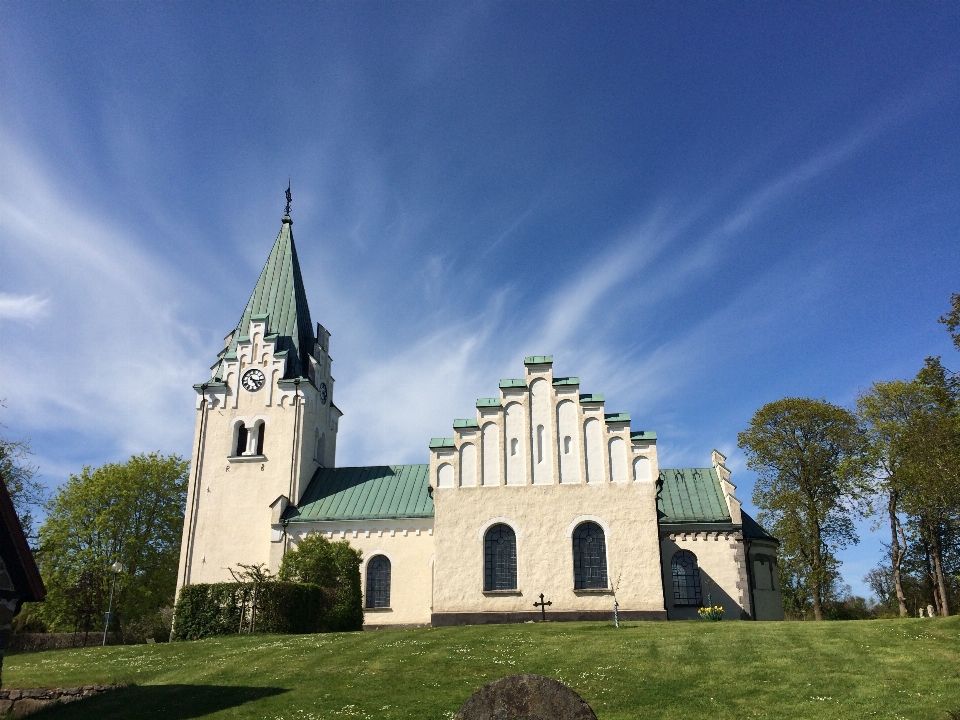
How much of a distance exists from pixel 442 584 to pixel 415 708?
51.5 ft

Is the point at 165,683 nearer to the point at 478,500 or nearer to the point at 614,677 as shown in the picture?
Result: the point at 614,677

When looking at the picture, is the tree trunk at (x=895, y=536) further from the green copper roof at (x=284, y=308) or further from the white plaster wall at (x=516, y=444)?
the green copper roof at (x=284, y=308)

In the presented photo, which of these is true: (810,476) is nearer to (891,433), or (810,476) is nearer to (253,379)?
(891,433)

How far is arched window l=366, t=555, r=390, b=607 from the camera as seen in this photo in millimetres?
37375

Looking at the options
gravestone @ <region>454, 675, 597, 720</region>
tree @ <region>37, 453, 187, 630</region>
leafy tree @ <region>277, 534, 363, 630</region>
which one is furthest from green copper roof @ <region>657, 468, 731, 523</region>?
tree @ <region>37, 453, 187, 630</region>

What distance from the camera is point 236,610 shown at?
97.3 ft

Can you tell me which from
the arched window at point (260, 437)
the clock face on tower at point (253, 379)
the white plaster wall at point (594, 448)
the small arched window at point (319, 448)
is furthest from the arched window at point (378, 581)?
the clock face on tower at point (253, 379)

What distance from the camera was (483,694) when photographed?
979cm

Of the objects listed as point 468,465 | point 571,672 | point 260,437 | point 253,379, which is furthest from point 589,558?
point 253,379

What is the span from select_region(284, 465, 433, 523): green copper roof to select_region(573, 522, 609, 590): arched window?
8.77m

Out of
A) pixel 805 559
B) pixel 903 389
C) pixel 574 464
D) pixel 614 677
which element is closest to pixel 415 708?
pixel 614 677

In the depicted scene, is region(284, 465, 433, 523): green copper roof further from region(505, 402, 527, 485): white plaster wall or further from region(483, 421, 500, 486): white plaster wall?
region(505, 402, 527, 485): white plaster wall

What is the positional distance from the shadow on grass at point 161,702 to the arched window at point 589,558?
16123 mm

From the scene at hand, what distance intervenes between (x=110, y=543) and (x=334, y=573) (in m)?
22.0
